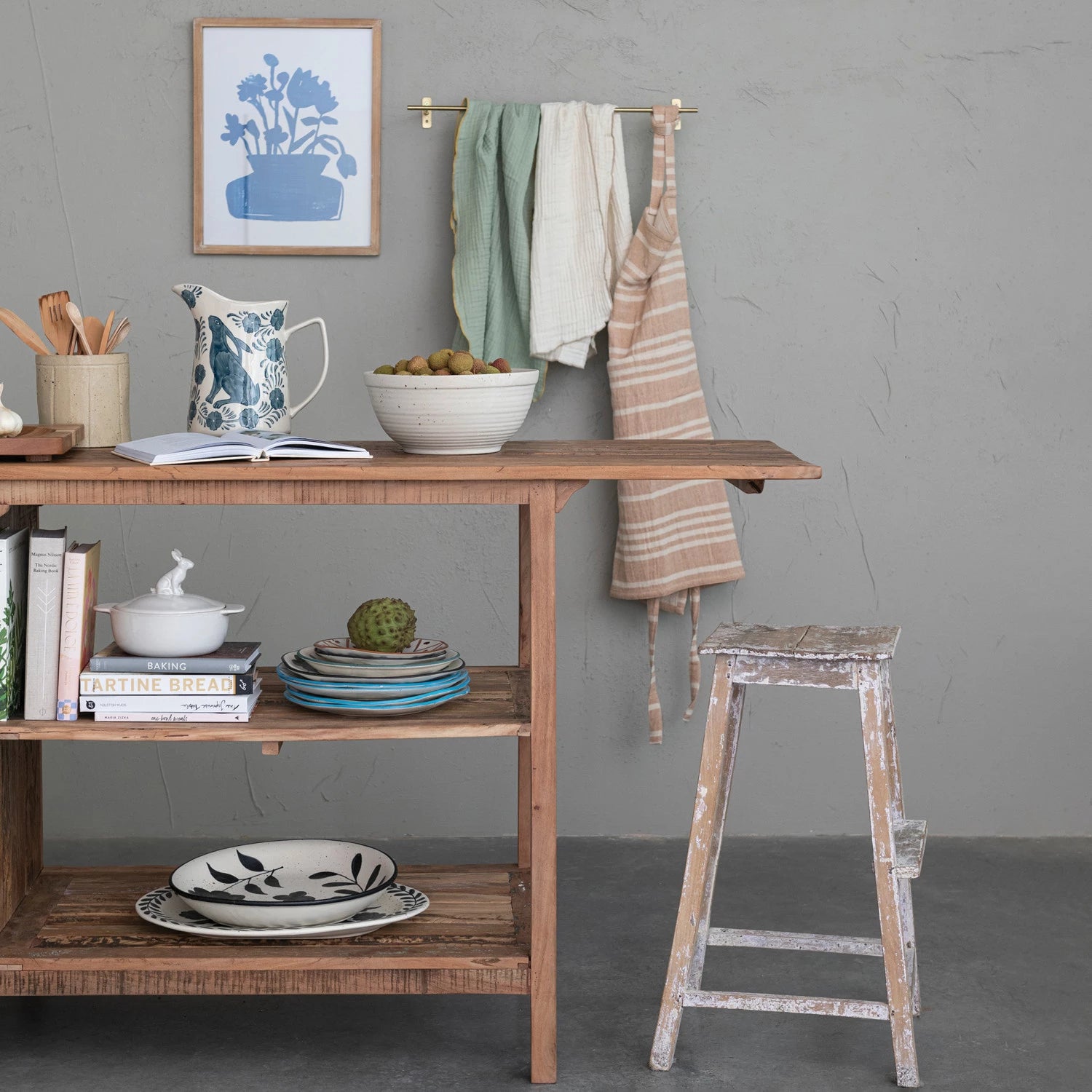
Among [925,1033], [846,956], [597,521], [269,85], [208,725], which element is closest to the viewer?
[208,725]

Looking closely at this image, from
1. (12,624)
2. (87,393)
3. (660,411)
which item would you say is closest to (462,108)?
(660,411)

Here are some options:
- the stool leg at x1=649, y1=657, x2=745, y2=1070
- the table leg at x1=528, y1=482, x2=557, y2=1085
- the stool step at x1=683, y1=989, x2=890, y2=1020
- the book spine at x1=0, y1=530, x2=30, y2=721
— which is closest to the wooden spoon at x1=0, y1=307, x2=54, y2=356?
the book spine at x1=0, y1=530, x2=30, y2=721

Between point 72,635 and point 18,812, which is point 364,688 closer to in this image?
point 72,635

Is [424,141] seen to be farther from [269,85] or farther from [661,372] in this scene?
[661,372]

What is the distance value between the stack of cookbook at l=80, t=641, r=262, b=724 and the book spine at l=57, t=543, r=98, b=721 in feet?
0.05

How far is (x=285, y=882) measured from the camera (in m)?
2.29

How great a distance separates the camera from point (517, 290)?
3.02 metres

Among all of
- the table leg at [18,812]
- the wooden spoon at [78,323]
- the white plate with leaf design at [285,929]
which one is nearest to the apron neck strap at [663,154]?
the wooden spoon at [78,323]

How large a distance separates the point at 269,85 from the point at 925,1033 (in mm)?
2303

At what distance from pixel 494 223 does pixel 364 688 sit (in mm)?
1303

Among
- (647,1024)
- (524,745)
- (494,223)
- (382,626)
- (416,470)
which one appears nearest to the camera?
(416,470)

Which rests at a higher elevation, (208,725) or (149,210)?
(149,210)

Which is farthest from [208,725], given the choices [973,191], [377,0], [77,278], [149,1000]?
[973,191]

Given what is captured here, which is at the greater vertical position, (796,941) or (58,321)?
(58,321)
